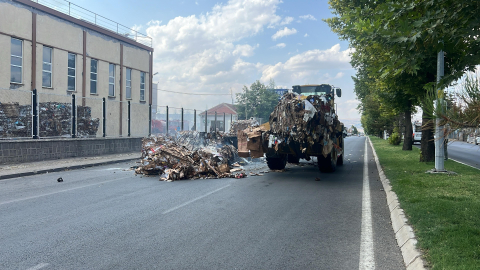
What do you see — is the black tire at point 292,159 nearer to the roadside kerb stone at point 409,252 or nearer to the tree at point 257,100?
the roadside kerb stone at point 409,252

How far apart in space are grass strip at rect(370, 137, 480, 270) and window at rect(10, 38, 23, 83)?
21.2 meters

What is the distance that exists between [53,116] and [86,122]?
6.92 feet

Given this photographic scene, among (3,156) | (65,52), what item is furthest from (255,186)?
(65,52)

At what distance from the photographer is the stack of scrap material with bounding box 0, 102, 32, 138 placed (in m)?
14.2

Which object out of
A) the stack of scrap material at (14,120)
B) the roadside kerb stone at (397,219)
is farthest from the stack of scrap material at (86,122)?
the roadside kerb stone at (397,219)

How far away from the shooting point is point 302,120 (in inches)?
411

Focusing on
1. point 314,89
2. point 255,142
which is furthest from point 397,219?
point 314,89

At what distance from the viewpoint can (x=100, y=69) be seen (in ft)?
92.0

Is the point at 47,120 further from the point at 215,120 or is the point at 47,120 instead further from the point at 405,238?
the point at 215,120

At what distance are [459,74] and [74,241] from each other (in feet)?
18.4

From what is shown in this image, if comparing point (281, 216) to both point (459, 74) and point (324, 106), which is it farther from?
point (324, 106)

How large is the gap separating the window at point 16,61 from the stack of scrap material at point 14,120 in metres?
8.31

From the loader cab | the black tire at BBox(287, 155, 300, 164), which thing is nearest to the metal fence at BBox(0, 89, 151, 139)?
the black tire at BBox(287, 155, 300, 164)

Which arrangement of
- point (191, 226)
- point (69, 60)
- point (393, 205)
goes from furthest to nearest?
1. point (69, 60)
2. point (393, 205)
3. point (191, 226)
